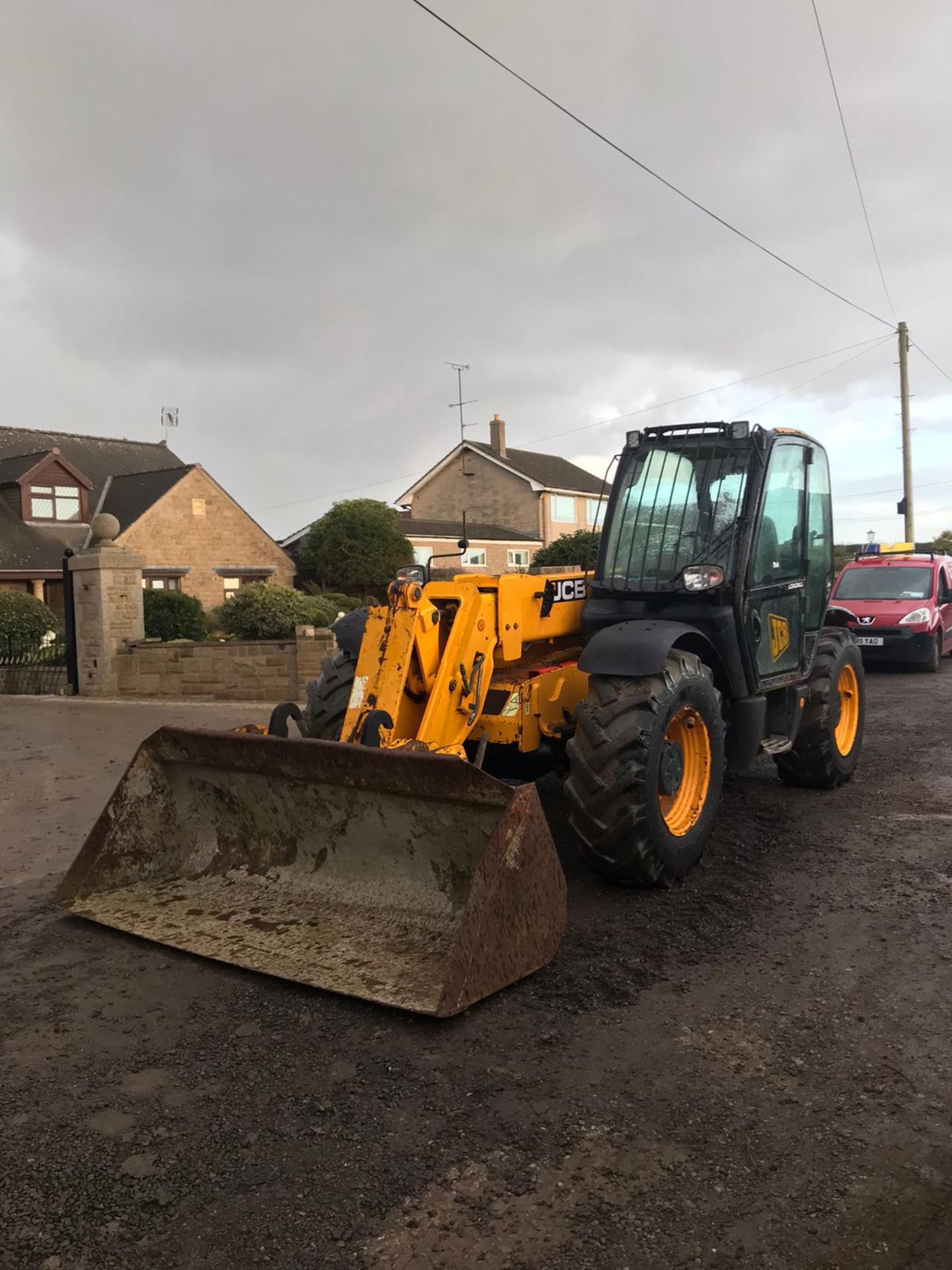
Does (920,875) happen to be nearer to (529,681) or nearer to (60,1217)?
(529,681)

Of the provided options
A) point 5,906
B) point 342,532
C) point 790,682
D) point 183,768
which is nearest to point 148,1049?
point 183,768

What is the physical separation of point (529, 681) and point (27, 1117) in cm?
322

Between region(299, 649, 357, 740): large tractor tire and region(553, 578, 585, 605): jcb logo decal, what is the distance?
1.32 meters

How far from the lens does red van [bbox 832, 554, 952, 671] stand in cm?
1527

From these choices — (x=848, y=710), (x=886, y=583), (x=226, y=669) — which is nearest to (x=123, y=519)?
(x=226, y=669)

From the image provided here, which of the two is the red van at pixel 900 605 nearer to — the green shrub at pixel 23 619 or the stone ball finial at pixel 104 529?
the stone ball finial at pixel 104 529

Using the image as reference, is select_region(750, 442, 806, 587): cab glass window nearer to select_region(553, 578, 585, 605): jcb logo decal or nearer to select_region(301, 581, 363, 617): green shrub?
select_region(553, 578, 585, 605): jcb logo decal

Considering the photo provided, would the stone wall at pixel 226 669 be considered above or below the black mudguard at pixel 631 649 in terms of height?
below

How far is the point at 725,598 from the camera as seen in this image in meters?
6.05

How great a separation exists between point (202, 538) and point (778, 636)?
1177 inches

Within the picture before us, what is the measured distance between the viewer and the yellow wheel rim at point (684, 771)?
5191 millimetres

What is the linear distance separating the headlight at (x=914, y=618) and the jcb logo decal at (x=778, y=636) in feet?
31.0

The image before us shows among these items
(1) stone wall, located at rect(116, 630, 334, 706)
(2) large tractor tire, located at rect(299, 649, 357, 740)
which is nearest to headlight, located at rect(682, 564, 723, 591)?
(2) large tractor tire, located at rect(299, 649, 357, 740)

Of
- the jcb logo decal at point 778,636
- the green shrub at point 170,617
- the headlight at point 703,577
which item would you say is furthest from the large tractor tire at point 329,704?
the green shrub at point 170,617
